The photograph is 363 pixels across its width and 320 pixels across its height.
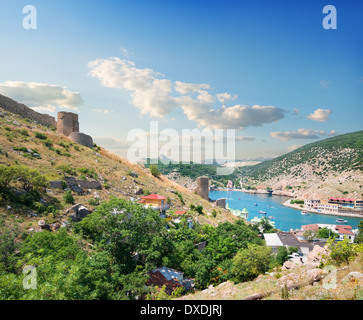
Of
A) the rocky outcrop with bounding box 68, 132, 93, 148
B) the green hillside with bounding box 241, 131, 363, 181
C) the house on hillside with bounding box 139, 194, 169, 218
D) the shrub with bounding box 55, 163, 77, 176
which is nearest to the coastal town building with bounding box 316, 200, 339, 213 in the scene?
the green hillside with bounding box 241, 131, 363, 181

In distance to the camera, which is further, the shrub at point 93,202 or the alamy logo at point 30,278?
the shrub at point 93,202

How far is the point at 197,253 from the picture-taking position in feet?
41.9

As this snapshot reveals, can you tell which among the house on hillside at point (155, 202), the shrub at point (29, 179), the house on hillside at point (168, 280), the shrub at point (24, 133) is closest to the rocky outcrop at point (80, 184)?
the shrub at point (29, 179)

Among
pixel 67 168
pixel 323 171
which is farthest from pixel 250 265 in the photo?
pixel 323 171

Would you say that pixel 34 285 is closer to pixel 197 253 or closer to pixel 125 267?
pixel 125 267

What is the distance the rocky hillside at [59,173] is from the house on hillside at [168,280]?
5784mm

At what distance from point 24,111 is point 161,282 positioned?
2753cm

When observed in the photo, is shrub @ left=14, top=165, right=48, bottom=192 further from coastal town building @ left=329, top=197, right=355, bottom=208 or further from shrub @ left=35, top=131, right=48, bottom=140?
coastal town building @ left=329, top=197, right=355, bottom=208

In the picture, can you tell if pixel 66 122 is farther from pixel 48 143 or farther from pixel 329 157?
pixel 329 157

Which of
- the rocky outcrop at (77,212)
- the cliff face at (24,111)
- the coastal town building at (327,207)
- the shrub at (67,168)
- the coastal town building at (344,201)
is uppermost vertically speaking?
the cliff face at (24,111)

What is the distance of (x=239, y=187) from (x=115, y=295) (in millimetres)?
115097

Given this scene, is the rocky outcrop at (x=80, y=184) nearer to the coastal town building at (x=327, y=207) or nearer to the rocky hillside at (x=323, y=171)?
the coastal town building at (x=327, y=207)

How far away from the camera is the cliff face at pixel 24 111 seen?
25062 mm

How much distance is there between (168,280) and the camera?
9719 mm
